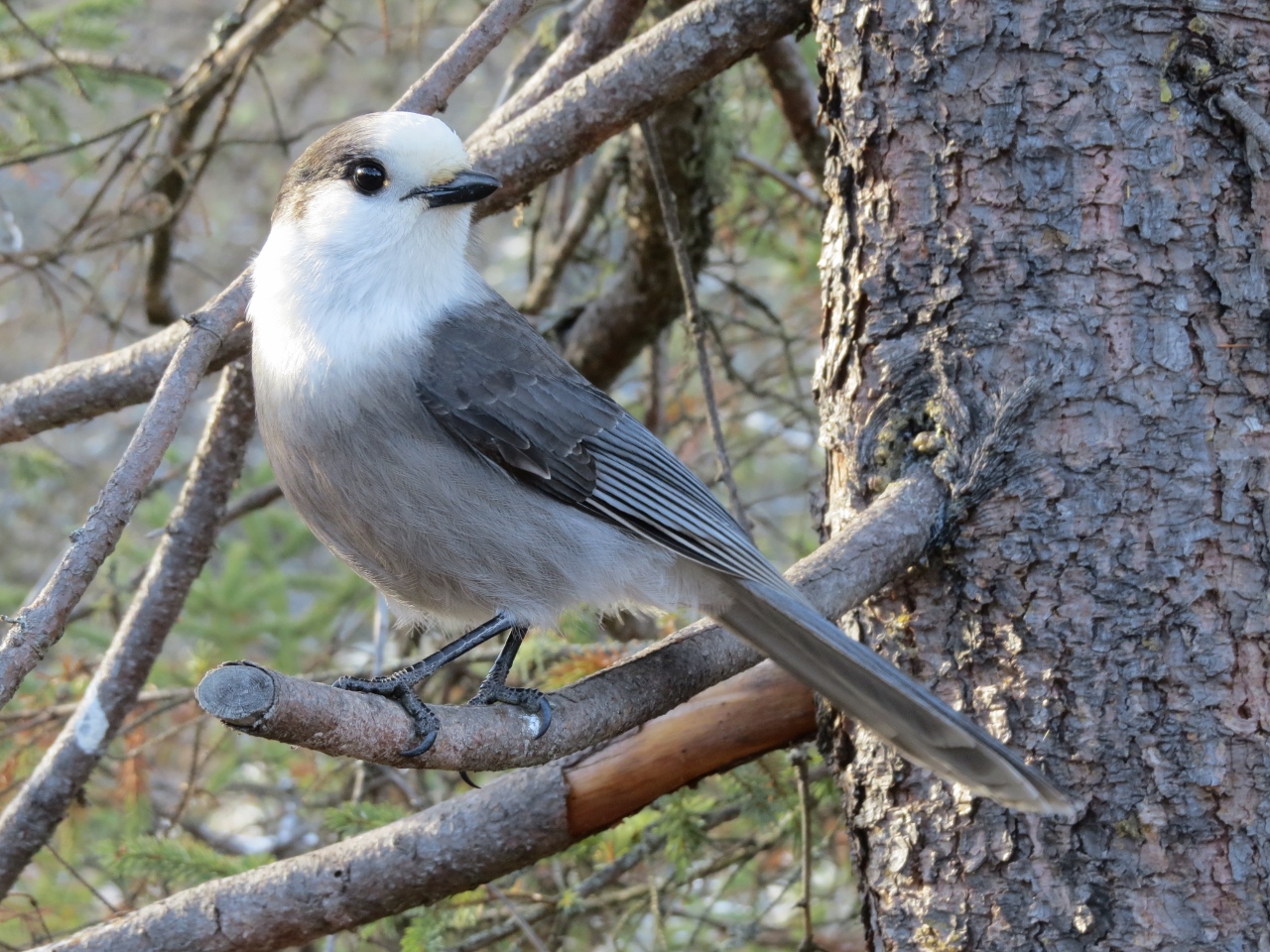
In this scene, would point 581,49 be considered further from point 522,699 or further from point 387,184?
point 522,699

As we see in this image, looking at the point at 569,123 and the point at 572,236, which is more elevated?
the point at 572,236

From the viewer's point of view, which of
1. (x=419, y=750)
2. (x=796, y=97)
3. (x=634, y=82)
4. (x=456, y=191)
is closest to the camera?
(x=419, y=750)

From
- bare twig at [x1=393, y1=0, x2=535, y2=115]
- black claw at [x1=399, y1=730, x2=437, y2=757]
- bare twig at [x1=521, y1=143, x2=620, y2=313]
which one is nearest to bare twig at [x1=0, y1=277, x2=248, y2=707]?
black claw at [x1=399, y1=730, x2=437, y2=757]

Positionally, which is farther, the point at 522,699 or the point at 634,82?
the point at 634,82

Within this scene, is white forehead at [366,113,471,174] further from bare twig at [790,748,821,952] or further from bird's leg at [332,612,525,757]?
bare twig at [790,748,821,952]

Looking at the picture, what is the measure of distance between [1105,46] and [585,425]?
4.09 ft

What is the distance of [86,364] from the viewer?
107 inches

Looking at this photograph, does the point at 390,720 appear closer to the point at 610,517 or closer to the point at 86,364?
the point at 610,517

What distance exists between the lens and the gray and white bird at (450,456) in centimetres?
234

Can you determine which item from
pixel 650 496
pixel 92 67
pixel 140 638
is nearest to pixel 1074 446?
pixel 650 496

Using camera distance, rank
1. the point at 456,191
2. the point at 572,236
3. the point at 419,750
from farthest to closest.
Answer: the point at 572,236, the point at 456,191, the point at 419,750

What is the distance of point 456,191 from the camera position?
97.7 inches

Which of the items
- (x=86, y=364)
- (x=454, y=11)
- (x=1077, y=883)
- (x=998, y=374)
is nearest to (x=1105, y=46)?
(x=998, y=374)

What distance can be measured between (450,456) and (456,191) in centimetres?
53
